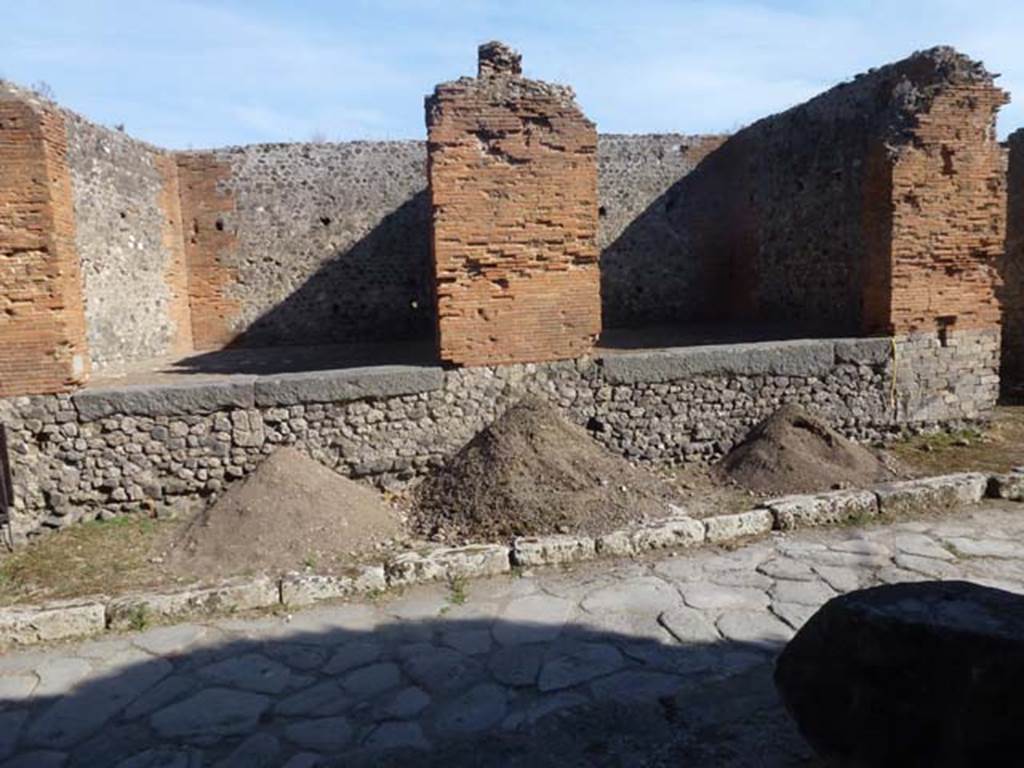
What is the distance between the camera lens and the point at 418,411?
671cm

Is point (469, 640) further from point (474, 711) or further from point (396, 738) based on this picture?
point (396, 738)

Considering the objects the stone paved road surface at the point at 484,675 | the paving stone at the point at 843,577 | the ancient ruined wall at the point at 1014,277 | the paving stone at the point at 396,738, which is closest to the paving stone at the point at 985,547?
the stone paved road surface at the point at 484,675

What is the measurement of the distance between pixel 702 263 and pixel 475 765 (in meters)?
11.7

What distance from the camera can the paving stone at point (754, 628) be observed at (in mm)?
3895

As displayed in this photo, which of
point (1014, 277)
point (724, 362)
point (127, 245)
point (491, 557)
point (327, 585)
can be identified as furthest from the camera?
point (127, 245)

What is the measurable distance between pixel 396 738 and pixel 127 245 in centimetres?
1018

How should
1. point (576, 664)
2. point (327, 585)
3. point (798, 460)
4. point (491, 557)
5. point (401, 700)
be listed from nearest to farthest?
point (401, 700), point (576, 664), point (327, 585), point (491, 557), point (798, 460)

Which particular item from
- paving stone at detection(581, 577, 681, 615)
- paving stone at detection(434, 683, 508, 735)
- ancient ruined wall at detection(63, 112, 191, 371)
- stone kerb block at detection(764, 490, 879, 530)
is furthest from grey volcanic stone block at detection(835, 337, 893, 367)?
ancient ruined wall at detection(63, 112, 191, 371)

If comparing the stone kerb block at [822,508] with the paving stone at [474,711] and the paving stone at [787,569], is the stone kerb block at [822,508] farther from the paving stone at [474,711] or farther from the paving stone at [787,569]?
the paving stone at [474,711]

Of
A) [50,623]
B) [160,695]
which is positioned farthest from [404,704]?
[50,623]

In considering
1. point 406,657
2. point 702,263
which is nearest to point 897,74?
point 702,263

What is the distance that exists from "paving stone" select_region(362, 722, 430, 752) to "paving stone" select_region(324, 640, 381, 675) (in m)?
0.59

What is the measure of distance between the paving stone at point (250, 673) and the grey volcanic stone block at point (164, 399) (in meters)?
2.80

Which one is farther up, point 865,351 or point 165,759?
point 865,351
